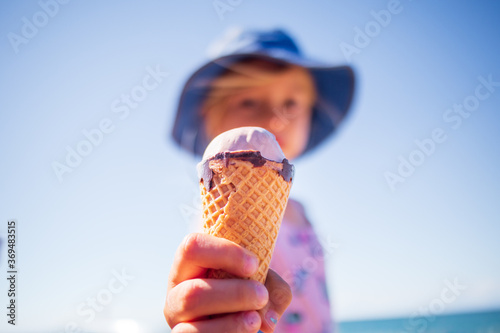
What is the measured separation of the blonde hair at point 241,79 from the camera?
2.79 meters

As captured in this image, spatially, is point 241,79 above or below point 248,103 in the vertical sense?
above

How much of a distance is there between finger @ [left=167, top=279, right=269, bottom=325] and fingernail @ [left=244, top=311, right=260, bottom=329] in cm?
2

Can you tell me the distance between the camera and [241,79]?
2805mm

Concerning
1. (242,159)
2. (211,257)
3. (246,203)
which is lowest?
(211,257)

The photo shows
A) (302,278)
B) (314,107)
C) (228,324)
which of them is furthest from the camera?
(314,107)

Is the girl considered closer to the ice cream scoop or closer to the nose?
the nose

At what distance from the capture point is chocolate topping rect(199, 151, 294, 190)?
1.08m

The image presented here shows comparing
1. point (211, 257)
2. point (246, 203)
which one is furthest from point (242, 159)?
point (211, 257)

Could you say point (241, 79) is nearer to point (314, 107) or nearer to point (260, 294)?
point (314, 107)

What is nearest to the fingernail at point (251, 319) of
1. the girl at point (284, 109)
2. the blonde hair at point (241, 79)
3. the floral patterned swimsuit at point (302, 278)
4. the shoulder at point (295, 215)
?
the girl at point (284, 109)

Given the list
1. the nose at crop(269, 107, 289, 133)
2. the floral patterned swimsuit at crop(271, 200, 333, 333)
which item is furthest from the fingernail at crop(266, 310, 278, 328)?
the nose at crop(269, 107, 289, 133)

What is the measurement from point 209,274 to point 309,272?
5.64 feet

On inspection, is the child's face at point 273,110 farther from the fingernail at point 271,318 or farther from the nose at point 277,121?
the fingernail at point 271,318

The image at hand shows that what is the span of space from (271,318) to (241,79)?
2.20 m
